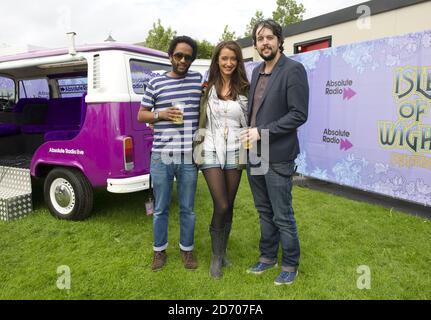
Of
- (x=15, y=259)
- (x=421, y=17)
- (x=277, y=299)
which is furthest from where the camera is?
(x=421, y=17)

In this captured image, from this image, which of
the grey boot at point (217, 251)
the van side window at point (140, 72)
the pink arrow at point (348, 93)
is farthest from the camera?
the pink arrow at point (348, 93)

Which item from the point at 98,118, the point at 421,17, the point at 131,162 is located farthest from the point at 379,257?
the point at 421,17

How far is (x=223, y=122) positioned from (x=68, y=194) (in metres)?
2.63

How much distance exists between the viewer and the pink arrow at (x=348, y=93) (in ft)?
19.3

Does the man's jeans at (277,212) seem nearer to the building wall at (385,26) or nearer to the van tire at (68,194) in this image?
the van tire at (68,194)

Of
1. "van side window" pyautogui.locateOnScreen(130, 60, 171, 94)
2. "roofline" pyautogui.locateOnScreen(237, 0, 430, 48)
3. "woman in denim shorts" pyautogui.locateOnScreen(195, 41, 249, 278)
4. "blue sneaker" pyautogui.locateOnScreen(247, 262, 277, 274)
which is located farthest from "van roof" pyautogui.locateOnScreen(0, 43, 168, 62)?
"roofline" pyautogui.locateOnScreen(237, 0, 430, 48)

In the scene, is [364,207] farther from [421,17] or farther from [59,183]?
[421,17]

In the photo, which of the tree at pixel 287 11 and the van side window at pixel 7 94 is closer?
the van side window at pixel 7 94

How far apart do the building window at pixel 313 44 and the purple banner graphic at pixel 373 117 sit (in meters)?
7.78

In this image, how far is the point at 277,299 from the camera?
2.88 m

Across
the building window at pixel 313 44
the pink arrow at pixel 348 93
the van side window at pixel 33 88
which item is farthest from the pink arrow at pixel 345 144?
the building window at pixel 313 44

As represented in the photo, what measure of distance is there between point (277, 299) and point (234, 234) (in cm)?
143

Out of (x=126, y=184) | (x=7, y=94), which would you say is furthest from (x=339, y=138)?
(x=7, y=94)

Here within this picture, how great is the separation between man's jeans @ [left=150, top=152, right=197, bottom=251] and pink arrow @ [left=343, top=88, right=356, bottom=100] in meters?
3.77
